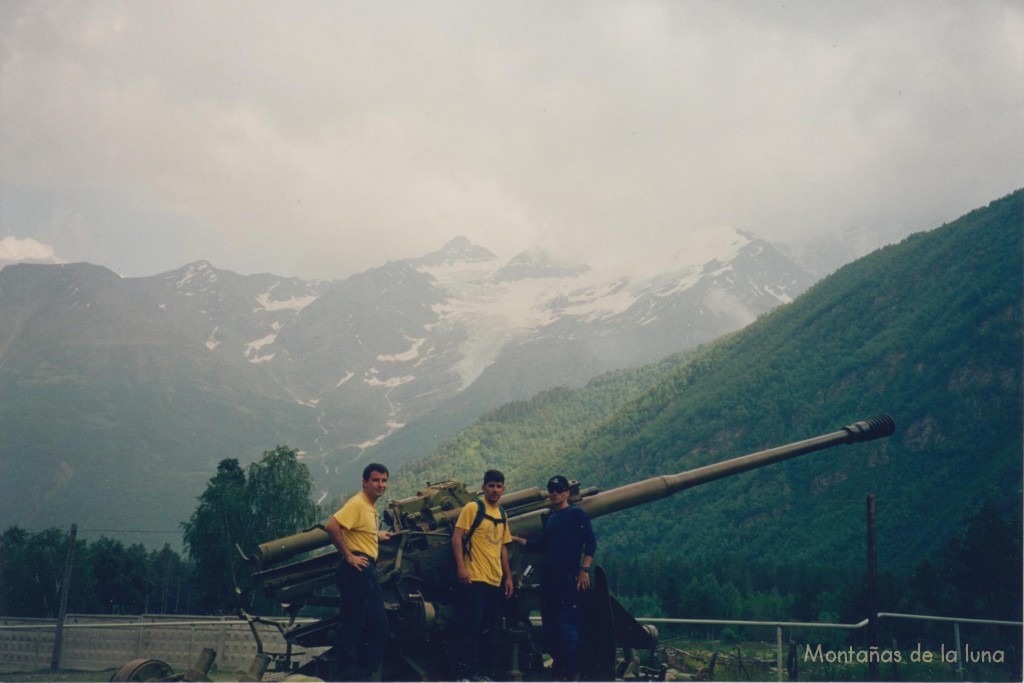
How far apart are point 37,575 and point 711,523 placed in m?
67.4

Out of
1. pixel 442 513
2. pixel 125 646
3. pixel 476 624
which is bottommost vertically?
pixel 125 646

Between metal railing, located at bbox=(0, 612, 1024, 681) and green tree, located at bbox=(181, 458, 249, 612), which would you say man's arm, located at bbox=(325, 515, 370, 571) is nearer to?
metal railing, located at bbox=(0, 612, 1024, 681)

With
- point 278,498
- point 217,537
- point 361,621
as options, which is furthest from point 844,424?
point 361,621

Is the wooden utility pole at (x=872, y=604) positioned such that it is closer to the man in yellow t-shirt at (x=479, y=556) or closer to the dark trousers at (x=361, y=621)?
the man in yellow t-shirt at (x=479, y=556)

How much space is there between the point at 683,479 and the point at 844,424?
113085 mm

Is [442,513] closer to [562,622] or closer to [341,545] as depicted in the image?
[562,622]

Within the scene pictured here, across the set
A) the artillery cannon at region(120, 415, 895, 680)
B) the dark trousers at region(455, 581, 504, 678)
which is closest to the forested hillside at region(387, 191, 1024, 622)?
the artillery cannon at region(120, 415, 895, 680)

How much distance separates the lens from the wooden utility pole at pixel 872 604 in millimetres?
13836

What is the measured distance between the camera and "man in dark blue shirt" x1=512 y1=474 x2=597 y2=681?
934 cm

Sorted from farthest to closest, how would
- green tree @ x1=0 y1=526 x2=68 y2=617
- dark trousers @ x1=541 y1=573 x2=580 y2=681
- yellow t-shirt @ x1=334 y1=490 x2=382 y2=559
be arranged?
green tree @ x1=0 y1=526 x2=68 y2=617
dark trousers @ x1=541 y1=573 x2=580 y2=681
yellow t-shirt @ x1=334 y1=490 x2=382 y2=559

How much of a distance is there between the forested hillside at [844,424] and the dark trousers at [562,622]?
6893cm

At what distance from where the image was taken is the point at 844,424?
119125 mm

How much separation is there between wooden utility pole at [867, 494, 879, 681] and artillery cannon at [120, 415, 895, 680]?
4.83 meters

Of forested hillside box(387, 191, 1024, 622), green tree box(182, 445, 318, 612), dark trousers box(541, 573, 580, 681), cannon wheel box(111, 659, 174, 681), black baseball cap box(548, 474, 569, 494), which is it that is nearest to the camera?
cannon wheel box(111, 659, 174, 681)
